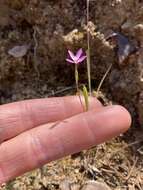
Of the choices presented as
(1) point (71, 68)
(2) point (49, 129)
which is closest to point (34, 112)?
(2) point (49, 129)

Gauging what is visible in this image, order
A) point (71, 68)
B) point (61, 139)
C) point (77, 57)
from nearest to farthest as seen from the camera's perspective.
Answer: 1. point (61, 139)
2. point (77, 57)
3. point (71, 68)

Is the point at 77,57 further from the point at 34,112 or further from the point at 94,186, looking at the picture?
the point at 94,186

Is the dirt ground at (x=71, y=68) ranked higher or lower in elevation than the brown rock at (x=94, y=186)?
higher

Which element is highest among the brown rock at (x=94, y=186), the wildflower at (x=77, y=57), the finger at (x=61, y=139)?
the wildflower at (x=77, y=57)

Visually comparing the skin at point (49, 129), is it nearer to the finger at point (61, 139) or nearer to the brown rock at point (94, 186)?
the finger at point (61, 139)

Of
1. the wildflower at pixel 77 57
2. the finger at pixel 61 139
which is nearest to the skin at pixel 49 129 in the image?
the finger at pixel 61 139

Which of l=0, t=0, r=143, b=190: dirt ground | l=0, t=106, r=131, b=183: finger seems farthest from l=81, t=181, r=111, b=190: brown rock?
l=0, t=106, r=131, b=183: finger

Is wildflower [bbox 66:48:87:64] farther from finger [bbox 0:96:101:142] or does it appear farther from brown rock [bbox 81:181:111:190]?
brown rock [bbox 81:181:111:190]

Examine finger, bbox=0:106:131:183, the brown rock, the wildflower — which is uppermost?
the wildflower
